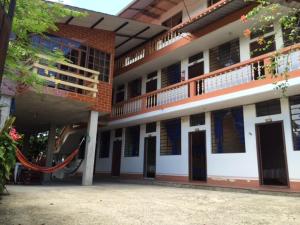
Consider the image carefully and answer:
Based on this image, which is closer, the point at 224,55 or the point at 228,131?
the point at 228,131

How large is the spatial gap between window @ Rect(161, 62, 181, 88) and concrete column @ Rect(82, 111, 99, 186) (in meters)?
4.56

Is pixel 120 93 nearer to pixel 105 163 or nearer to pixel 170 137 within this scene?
pixel 105 163

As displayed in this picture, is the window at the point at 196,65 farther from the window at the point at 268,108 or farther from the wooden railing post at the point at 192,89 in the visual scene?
the window at the point at 268,108

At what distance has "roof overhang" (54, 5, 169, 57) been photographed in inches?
495

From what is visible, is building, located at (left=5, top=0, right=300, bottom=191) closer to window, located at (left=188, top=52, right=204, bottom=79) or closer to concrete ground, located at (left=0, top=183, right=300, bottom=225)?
window, located at (left=188, top=52, right=204, bottom=79)

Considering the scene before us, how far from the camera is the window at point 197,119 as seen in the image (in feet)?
42.8

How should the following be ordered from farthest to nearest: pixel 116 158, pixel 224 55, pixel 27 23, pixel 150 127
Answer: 1. pixel 116 158
2. pixel 150 127
3. pixel 224 55
4. pixel 27 23

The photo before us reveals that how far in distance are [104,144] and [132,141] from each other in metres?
3.08

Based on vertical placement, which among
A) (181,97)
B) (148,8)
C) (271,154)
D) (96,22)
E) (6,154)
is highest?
(148,8)

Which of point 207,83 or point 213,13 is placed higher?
point 213,13

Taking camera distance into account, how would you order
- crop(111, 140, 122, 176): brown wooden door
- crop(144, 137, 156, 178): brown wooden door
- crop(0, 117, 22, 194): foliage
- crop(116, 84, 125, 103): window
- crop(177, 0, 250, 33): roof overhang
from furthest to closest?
crop(116, 84, 125, 103): window < crop(111, 140, 122, 176): brown wooden door < crop(144, 137, 156, 178): brown wooden door < crop(177, 0, 250, 33): roof overhang < crop(0, 117, 22, 194): foliage

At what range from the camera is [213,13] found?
1119 cm

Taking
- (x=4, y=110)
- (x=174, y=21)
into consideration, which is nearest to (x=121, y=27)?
(x=174, y=21)

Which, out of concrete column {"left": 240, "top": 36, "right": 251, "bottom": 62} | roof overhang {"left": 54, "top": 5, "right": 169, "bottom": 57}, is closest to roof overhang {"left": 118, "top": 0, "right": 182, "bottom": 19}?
roof overhang {"left": 54, "top": 5, "right": 169, "bottom": 57}
